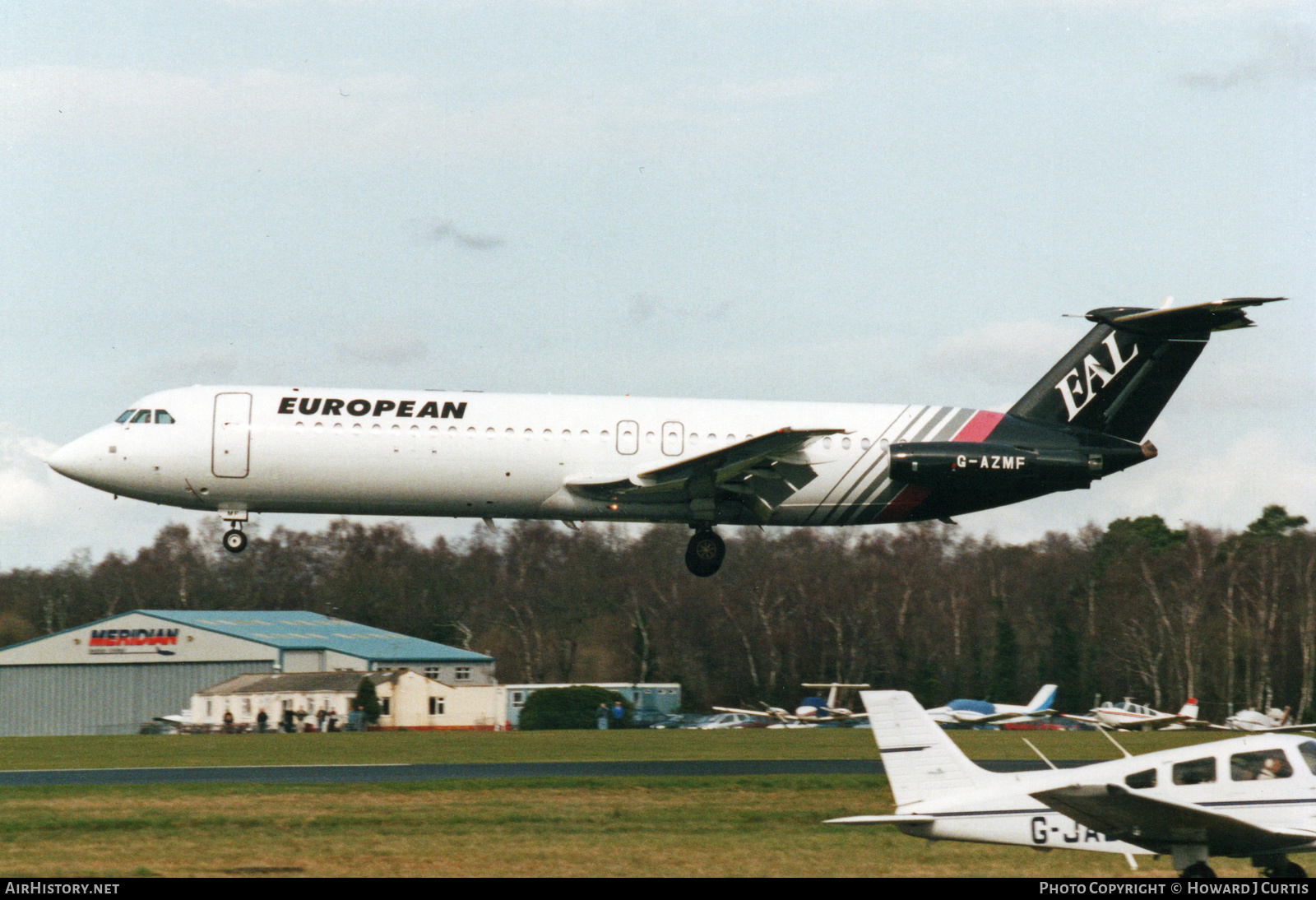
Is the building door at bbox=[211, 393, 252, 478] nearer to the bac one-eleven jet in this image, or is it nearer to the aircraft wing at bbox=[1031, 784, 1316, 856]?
the bac one-eleven jet

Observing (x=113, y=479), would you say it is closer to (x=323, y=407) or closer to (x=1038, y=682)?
(x=323, y=407)

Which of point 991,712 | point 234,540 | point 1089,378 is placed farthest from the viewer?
point 991,712

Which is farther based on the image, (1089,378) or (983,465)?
(1089,378)

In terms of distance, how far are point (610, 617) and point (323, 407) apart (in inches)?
2016

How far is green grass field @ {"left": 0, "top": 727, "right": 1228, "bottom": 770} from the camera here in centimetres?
4109

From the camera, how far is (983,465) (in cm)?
3312

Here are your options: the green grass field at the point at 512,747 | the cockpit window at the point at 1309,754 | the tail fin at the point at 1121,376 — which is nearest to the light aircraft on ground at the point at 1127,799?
the cockpit window at the point at 1309,754

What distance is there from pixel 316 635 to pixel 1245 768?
58368mm

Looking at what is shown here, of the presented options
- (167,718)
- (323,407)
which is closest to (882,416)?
(323,407)

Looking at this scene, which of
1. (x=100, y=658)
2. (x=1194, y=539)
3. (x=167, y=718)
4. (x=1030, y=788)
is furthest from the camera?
(x=1194, y=539)

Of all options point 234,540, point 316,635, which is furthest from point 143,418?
point 316,635

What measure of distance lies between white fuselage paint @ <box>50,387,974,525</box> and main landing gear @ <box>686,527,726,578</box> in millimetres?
1043

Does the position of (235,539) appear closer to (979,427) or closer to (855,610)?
(979,427)

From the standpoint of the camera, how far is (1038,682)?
73.6m
